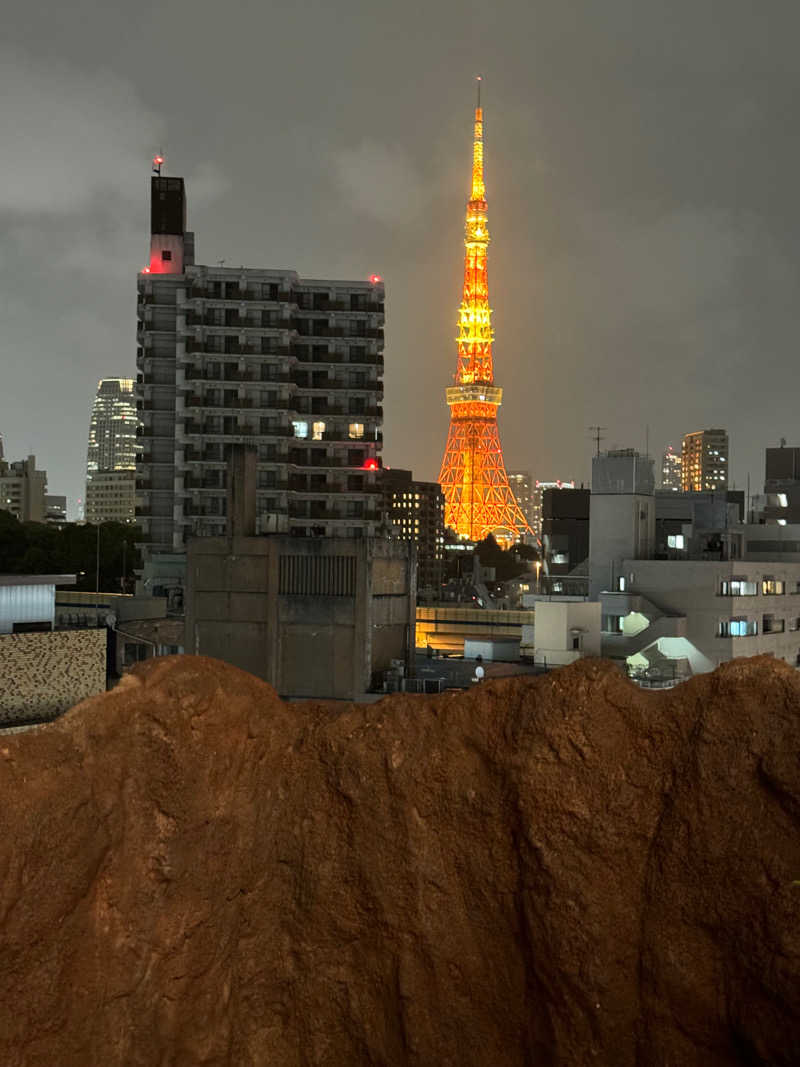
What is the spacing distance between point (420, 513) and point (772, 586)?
139 meters

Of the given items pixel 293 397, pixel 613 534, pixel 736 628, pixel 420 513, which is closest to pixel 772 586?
pixel 736 628

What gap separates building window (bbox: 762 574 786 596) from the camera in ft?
159

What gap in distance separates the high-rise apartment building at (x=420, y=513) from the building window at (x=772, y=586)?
120265 mm

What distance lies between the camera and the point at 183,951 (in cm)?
1092

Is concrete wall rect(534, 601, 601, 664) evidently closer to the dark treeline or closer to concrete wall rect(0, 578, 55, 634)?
concrete wall rect(0, 578, 55, 634)

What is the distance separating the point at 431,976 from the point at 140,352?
65175mm

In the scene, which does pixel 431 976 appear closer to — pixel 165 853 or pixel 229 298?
pixel 165 853

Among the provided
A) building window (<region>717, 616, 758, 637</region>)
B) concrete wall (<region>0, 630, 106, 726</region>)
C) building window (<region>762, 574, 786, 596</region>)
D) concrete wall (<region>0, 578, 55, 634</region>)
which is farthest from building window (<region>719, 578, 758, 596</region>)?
concrete wall (<region>0, 630, 106, 726</region>)

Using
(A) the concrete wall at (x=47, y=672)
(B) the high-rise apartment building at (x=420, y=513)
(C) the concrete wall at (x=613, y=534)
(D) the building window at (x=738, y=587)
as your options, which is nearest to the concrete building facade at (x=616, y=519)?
(C) the concrete wall at (x=613, y=534)

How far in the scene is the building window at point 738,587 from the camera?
46.2 meters

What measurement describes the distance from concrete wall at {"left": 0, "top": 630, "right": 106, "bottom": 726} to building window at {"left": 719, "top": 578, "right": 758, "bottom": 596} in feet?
107

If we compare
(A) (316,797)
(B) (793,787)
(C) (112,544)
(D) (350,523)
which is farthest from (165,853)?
(C) (112,544)

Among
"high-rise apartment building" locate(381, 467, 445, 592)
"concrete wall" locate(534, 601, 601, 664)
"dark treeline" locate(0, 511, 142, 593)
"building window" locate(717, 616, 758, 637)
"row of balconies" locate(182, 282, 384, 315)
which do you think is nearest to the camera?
"concrete wall" locate(534, 601, 601, 664)

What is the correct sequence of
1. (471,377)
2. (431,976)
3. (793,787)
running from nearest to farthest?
Answer: (793,787) → (431,976) → (471,377)
